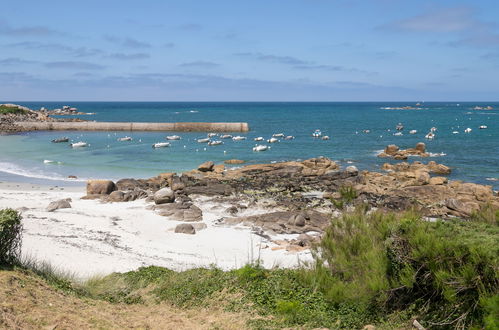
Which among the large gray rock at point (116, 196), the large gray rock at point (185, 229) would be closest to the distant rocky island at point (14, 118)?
the large gray rock at point (116, 196)

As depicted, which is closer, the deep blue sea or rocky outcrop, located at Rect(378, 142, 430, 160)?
the deep blue sea

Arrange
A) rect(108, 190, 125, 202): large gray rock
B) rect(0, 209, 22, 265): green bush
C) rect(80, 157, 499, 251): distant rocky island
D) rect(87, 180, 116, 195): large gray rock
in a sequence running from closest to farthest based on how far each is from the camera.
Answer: rect(0, 209, 22, 265): green bush < rect(80, 157, 499, 251): distant rocky island < rect(108, 190, 125, 202): large gray rock < rect(87, 180, 116, 195): large gray rock

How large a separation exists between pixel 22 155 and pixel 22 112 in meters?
62.0

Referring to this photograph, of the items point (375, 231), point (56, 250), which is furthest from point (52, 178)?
point (375, 231)

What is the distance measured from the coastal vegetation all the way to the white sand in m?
2.47

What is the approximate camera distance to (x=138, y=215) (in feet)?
79.8

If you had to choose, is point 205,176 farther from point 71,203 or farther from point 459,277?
point 459,277

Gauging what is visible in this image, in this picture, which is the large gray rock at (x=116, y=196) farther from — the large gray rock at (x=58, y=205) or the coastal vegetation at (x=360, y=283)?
the coastal vegetation at (x=360, y=283)

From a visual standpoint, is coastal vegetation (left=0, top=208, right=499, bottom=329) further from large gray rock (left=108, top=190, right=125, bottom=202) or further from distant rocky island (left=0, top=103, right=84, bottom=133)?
distant rocky island (left=0, top=103, right=84, bottom=133)

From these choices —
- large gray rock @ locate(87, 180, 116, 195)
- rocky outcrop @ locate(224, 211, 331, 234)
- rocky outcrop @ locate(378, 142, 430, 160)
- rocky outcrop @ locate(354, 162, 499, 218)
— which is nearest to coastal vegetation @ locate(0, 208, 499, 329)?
rocky outcrop @ locate(224, 211, 331, 234)

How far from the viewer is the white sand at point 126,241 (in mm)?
16672

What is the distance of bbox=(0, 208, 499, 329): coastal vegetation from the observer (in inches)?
341

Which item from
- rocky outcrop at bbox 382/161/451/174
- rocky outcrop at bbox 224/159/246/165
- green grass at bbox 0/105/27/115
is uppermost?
green grass at bbox 0/105/27/115

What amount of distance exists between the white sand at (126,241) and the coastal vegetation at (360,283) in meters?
2.47
